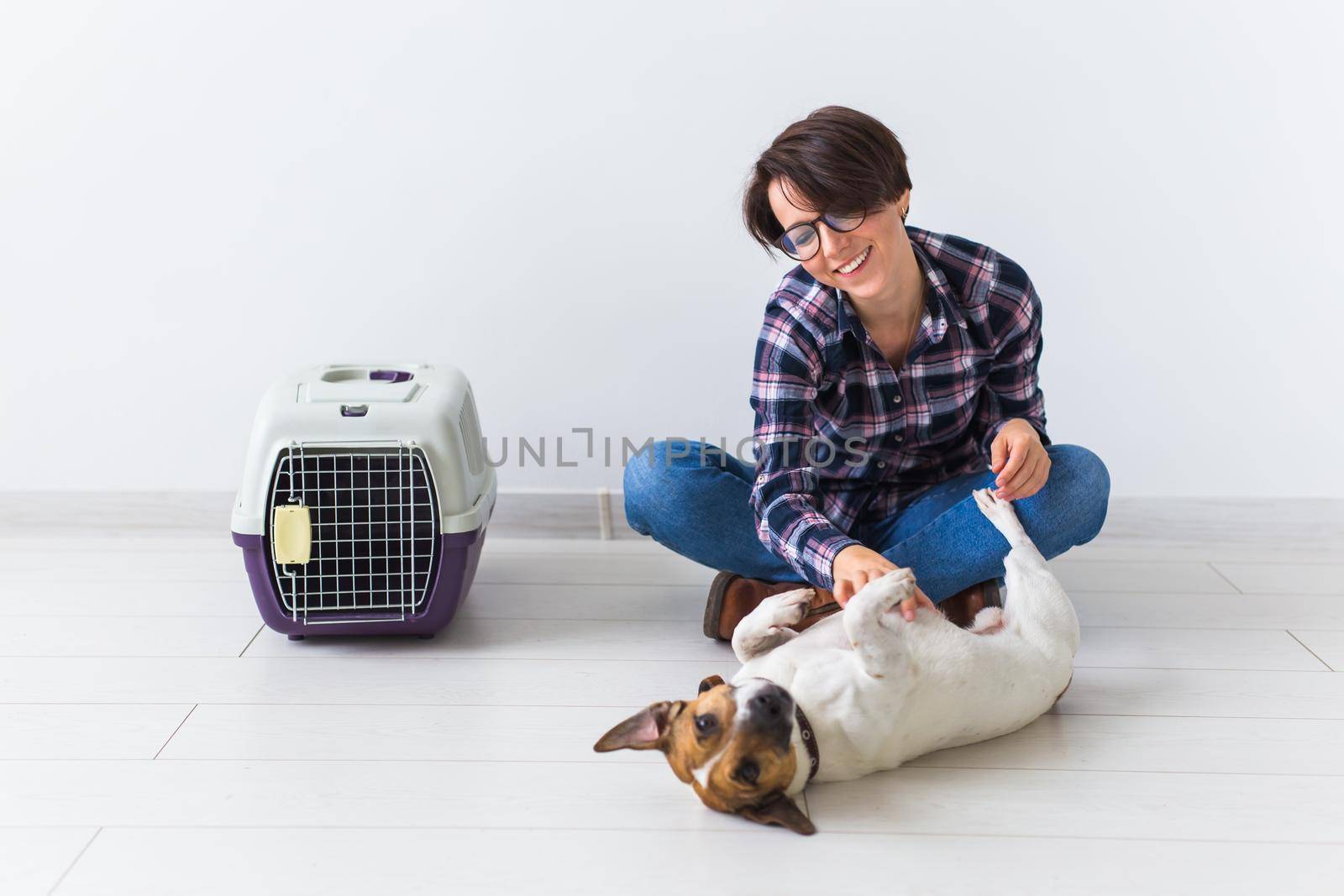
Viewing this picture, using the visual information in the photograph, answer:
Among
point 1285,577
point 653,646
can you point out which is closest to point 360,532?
point 653,646

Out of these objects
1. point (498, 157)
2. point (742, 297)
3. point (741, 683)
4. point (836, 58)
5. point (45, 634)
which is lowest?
point (45, 634)

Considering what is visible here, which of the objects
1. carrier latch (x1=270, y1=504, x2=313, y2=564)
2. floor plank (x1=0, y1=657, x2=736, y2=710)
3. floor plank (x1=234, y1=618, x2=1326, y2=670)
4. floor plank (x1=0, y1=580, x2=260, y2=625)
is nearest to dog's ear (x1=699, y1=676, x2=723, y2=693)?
floor plank (x1=0, y1=657, x2=736, y2=710)

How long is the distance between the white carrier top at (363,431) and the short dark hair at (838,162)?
621mm

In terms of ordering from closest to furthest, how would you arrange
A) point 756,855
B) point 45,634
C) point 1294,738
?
1. point 756,855
2. point 1294,738
3. point 45,634

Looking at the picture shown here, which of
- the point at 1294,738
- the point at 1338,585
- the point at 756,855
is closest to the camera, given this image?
the point at 756,855

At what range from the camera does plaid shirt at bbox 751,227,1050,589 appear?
165cm

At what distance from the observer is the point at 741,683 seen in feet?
4.26

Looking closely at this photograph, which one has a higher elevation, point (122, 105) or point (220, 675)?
point (122, 105)

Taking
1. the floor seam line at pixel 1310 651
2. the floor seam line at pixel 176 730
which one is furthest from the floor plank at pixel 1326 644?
the floor seam line at pixel 176 730

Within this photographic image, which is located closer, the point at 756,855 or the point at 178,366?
the point at 756,855

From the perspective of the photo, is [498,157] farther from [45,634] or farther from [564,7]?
[45,634]

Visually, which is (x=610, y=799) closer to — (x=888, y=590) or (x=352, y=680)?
(x=888, y=590)

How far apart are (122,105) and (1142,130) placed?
1935 mm

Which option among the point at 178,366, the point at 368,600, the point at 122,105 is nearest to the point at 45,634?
the point at 368,600
